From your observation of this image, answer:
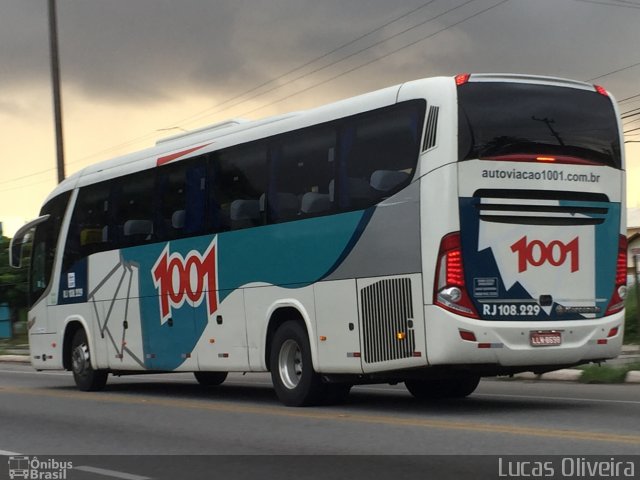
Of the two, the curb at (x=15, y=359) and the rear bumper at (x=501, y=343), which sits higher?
the rear bumper at (x=501, y=343)

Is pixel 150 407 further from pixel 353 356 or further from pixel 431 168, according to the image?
pixel 431 168

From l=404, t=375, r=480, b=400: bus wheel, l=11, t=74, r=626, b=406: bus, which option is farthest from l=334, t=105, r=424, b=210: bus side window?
l=404, t=375, r=480, b=400: bus wheel

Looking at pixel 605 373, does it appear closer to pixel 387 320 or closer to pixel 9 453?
pixel 387 320

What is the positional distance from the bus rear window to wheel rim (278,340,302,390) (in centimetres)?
369

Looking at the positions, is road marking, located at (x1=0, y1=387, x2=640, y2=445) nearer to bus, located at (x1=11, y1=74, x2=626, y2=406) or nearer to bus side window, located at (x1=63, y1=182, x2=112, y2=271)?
bus, located at (x1=11, y1=74, x2=626, y2=406)

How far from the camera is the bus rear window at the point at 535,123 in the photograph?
12227 millimetres

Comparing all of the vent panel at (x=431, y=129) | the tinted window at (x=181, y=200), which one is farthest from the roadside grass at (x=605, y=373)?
the tinted window at (x=181, y=200)

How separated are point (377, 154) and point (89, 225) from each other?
7589 millimetres

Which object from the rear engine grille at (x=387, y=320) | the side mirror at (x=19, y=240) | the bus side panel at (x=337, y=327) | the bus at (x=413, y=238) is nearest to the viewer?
the bus at (x=413, y=238)

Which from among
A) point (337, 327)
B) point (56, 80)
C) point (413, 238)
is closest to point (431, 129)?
point (413, 238)

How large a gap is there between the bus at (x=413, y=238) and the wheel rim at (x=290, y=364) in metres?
0.02

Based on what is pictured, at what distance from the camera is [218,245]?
15609 millimetres

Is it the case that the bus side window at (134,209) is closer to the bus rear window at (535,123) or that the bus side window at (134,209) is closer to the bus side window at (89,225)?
the bus side window at (89,225)

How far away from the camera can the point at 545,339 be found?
12.3 m
